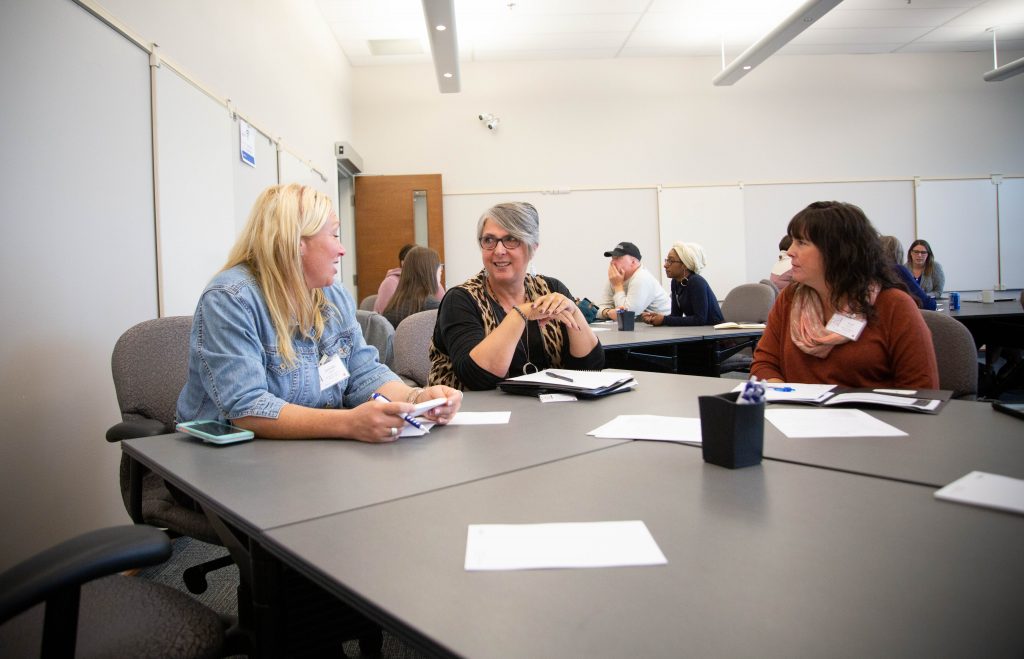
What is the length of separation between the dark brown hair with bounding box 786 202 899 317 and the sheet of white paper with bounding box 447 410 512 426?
1.14m

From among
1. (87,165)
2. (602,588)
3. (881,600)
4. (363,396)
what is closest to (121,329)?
(87,165)

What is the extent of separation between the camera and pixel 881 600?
58 cm

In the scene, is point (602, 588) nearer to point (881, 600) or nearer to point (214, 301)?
point (881, 600)

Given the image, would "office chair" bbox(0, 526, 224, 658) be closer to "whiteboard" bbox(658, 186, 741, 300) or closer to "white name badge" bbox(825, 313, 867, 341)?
"white name badge" bbox(825, 313, 867, 341)

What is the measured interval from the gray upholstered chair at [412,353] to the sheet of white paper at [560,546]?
6.47ft

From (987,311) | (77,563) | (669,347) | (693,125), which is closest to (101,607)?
(77,563)

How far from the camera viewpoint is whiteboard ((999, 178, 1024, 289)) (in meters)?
6.97

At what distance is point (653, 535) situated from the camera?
74cm

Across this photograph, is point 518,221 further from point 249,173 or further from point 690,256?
point 690,256

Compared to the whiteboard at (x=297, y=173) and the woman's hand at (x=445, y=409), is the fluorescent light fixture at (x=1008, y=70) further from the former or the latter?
the woman's hand at (x=445, y=409)

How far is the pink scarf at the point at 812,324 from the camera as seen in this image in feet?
5.99

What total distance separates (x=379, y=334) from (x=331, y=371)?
139 centimetres

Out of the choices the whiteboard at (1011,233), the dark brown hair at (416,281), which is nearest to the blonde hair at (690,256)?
the dark brown hair at (416,281)

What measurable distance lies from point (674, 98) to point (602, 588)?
6.96 metres
